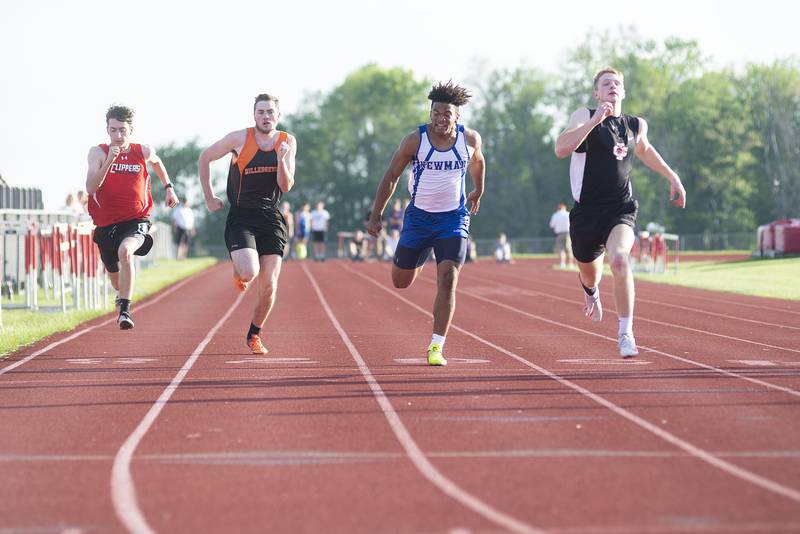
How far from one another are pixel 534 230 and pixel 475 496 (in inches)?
3369

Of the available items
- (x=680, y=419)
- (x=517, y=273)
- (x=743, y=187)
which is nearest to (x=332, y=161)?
(x=743, y=187)

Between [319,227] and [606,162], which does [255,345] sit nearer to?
[606,162]

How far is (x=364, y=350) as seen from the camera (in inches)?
474

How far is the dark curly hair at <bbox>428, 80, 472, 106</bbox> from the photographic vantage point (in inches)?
394

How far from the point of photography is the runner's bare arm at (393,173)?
10.0 meters

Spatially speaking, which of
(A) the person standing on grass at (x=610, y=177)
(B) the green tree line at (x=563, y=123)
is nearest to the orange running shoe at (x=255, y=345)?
(A) the person standing on grass at (x=610, y=177)

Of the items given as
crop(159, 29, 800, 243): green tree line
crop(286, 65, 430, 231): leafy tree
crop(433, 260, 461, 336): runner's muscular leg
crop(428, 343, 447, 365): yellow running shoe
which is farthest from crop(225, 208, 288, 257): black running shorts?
crop(286, 65, 430, 231): leafy tree

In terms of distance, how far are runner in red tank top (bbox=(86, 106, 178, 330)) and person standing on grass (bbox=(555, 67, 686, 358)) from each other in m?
3.95

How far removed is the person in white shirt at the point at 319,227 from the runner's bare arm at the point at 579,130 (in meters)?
31.1

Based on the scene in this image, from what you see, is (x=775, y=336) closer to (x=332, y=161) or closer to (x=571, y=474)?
(x=571, y=474)

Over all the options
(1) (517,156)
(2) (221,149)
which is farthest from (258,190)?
(1) (517,156)

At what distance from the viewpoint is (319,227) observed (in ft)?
137

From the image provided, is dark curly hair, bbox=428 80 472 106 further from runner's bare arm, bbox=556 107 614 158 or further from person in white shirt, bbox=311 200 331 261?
person in white shirt, bbox=311 200 331 261

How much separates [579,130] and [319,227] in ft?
107
